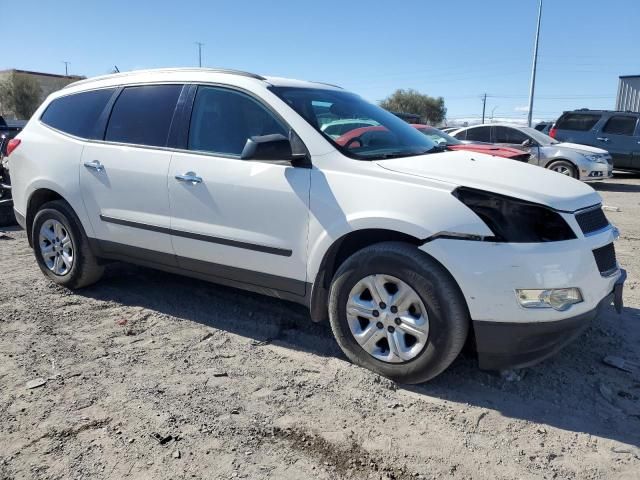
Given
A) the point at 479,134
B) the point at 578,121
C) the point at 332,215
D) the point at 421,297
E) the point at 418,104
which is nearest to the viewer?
the point at 421,297

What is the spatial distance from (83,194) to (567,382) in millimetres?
3826

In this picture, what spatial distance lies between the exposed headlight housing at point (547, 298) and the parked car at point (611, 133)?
13882 millimetres

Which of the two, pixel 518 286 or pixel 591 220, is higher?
pixel 591 220

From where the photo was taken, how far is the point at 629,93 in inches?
902

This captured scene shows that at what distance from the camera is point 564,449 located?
2654 mm

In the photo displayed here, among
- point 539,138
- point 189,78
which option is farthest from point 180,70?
point 539,138

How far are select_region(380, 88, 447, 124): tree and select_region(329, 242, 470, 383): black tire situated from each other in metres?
62.1

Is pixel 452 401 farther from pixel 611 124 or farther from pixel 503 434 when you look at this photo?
pixel 611 124

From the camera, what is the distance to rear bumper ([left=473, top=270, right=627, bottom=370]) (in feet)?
9.51

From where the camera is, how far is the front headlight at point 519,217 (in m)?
2.89

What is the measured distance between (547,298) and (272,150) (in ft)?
5.78

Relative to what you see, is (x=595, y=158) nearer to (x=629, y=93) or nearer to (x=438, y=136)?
(x=438, y=136)

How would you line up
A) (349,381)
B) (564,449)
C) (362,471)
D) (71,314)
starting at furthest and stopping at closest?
(71,314)
(349,381)
(564,449)
(362,471)

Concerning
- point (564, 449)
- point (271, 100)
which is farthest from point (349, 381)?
point (271, 100)
